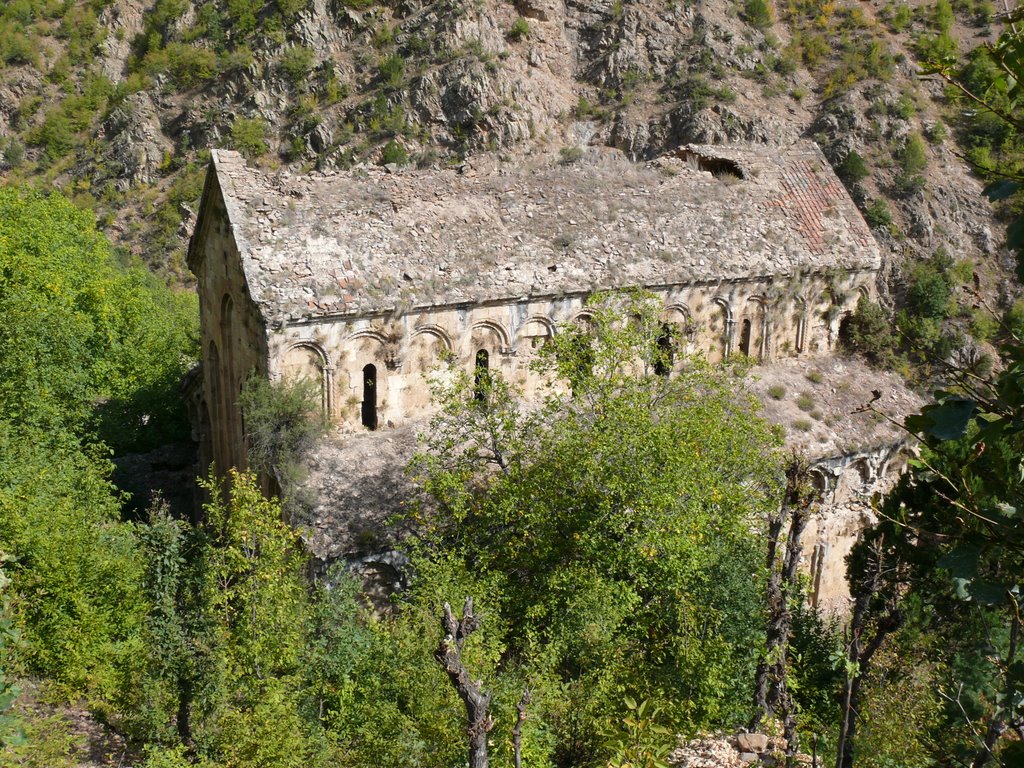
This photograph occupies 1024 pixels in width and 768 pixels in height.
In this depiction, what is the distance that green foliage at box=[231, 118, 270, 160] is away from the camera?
1676 inches

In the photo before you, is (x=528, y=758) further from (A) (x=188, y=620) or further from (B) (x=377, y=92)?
(B) (x=377, y=92)

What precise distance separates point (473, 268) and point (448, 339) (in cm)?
133

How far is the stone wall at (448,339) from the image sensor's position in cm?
1494

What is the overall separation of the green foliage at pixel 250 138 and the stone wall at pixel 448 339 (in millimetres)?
30618

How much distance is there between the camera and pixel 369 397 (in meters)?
15.7

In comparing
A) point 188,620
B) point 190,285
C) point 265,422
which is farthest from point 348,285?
point 190,285

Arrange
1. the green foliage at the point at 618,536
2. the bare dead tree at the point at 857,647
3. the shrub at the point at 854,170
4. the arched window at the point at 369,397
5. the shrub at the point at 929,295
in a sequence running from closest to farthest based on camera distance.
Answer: the bare dead tree at the point at 857,647
the green foliage at the point at 618,536
the arched window at the point at 369,397
the shrub at the point at 929,295
the shrub at the point at 854,170

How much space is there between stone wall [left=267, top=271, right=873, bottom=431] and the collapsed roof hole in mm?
2846

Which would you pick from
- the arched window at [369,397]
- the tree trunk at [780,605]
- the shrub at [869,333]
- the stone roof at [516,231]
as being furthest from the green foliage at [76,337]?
the shrub at [869,333]

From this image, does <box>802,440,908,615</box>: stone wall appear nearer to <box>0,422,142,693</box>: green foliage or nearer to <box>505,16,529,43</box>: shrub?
<box>0,422,142,693</box>: green foliage

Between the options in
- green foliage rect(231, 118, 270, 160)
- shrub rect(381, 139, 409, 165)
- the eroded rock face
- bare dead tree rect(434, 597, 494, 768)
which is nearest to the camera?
bare dead tree rect(434, 597, 494, 768)

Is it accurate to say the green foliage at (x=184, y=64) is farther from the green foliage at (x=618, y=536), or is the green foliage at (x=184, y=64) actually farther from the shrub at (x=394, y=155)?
the green foliage at (x=618, y=536)

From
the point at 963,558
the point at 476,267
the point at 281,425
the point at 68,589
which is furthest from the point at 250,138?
the point at 963,558

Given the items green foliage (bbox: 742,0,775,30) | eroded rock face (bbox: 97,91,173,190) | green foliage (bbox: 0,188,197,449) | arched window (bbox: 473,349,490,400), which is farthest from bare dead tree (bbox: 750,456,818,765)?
eroded rock face (bbox: 97,91,173,190)
